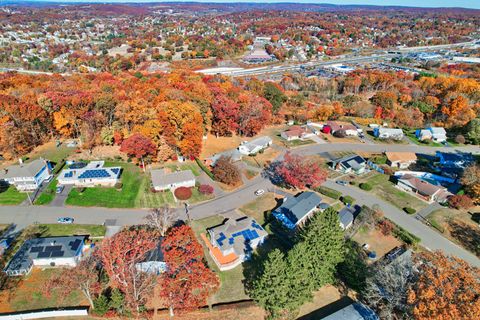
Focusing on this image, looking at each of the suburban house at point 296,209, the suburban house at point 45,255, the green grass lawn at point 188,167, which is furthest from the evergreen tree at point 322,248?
the green grass lawn at point 188,167

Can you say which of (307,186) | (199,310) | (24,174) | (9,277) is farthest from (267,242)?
(24,174)

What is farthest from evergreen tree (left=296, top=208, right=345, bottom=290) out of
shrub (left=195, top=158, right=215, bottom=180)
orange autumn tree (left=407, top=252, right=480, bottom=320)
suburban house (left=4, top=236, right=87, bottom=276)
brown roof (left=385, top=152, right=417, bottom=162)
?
brown roof (left=385, top=152, right=417, bottom=162)

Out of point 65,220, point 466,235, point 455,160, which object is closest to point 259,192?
point 65,220

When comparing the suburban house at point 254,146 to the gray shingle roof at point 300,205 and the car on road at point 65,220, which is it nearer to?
the gray shingle roof at point 300,205

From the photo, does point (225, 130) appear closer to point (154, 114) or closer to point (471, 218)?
point (154, 114)

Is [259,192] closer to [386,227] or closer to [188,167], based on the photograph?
[188,167]

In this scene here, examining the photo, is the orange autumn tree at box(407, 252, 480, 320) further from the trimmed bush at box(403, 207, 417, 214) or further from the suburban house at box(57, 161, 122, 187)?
the suburban house at box(57, 161, 122, 187)
